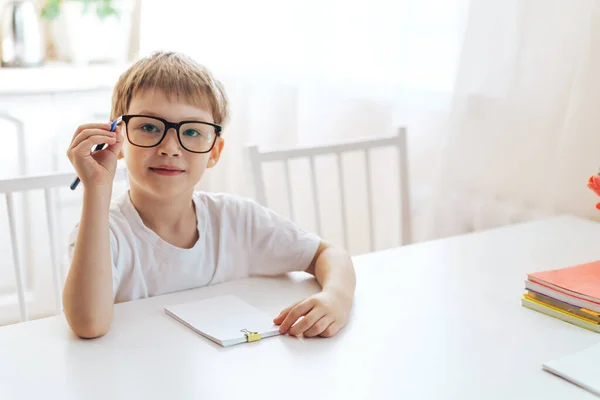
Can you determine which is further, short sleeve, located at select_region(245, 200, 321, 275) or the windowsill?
the windowsill

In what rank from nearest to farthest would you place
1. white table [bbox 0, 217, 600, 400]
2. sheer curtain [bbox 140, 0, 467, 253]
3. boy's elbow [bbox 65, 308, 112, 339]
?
white table [bbox 0, 217, 600, 400] < boy's elbow [bbox 65, 308, 112, 339] < sheer curtain [bbox 140, 0, 467, 253]

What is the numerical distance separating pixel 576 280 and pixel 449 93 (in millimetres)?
788

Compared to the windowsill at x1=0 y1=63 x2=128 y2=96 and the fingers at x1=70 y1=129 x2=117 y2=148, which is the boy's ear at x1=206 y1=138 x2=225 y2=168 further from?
the windowsill at x1=0 y1=63 x2=128 y2=96

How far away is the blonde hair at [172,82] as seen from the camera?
46.7 inches

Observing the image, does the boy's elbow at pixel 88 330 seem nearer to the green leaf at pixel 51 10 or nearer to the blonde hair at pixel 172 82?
the blonde hair at pixel 172 82

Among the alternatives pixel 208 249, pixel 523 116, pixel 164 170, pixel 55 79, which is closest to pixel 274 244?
pixel 208 249

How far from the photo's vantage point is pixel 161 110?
3.84ft

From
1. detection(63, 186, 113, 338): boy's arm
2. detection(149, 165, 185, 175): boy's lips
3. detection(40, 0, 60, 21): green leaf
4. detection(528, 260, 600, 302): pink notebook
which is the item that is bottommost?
detection(528, 260, 600, 302): pink notebook

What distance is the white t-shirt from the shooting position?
1192mm

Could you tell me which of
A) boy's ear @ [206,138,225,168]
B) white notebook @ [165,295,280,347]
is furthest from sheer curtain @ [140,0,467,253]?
white notebook @ [165,295,280,347]

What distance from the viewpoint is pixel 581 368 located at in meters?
0.90

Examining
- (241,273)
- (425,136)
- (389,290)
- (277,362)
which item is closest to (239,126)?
(425,136)

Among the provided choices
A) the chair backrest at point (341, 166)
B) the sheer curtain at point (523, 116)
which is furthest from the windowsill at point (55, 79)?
the sheer curtain at point (523, 116)

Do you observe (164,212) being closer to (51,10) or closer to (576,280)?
(576,280)
